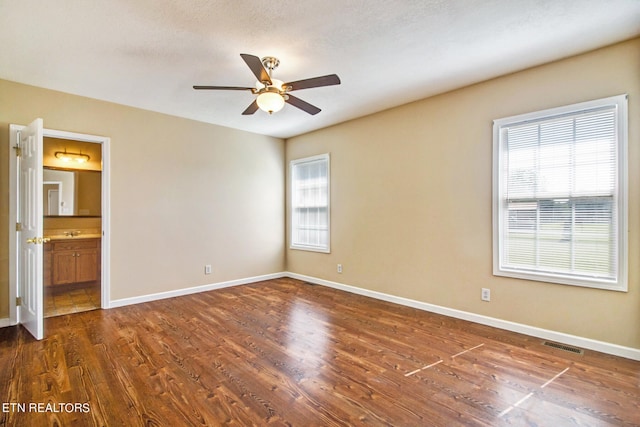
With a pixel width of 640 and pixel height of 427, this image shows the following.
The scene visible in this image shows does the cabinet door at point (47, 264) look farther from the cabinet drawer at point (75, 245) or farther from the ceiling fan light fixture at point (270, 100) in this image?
the ceiling fan light fixture at point (270, 100)

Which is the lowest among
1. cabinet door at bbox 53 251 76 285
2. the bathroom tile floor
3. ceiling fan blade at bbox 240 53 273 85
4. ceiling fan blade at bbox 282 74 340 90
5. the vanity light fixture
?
the bathroom tile floor

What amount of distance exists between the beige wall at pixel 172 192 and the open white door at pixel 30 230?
173 mm

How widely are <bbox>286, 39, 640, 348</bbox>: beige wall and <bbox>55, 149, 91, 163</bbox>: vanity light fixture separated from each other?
12.8ft

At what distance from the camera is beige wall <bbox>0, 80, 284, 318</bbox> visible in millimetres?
3724

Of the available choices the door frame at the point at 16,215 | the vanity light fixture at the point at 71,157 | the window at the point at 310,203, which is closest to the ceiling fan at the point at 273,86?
the door frame at the point at 16,215

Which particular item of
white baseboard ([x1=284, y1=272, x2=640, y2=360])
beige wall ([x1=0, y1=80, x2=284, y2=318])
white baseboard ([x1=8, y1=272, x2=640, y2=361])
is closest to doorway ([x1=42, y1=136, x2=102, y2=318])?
white baseboard ([x1=8, y1=272, x2=640, y2=361])

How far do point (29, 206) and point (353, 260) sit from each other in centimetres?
397

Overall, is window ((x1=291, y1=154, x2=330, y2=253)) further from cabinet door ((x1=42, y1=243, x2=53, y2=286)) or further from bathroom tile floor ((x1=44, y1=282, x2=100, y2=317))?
cabinet door ((x1=42, y1=243, x2=53, y2=286))

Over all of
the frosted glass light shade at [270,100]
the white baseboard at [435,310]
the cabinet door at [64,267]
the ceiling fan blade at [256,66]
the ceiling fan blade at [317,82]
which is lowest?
the white baseboard at [435,310]

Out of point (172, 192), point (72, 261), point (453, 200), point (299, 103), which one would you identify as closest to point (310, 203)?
point (172, 192)

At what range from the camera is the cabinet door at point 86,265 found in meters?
5.07

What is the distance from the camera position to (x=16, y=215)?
347cm

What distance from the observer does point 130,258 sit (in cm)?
423

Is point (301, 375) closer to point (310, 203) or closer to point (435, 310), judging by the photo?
point (435, 310)
